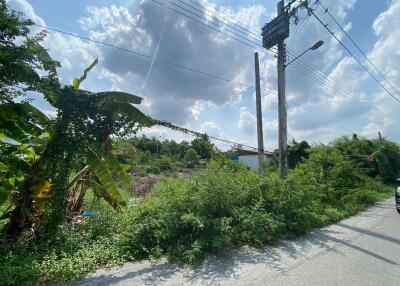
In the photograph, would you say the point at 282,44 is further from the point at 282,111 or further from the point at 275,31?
the point at 282,111

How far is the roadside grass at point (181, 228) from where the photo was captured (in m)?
5.69

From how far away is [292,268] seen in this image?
225 inches

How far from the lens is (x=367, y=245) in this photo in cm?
730

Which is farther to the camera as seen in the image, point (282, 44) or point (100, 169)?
point (282, 44)

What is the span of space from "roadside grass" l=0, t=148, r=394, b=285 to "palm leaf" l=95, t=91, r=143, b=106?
2.57 m

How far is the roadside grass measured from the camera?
5691 millimetres

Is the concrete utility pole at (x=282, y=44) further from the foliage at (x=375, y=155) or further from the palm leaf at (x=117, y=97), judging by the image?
the foliage at (x=375, y=155)

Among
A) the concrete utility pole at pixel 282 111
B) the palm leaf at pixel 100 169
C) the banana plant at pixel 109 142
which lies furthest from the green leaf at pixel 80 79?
the concrete utility pole at pixel 282 111

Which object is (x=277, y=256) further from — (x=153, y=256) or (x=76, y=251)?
(x=76, y=251)

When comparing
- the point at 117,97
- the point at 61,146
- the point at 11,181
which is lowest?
the point at 11,181

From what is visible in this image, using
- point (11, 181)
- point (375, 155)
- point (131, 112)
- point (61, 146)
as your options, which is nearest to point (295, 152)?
point (375, 155)

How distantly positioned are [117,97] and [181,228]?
3703 mm

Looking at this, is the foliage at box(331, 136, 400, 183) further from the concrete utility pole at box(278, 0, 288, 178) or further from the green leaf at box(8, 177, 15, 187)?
the green leaf at box(8, 177, 15, 187)

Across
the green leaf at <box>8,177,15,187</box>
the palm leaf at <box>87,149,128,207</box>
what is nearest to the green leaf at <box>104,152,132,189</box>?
the palm leaf at <box>87,149,128,207</box>
